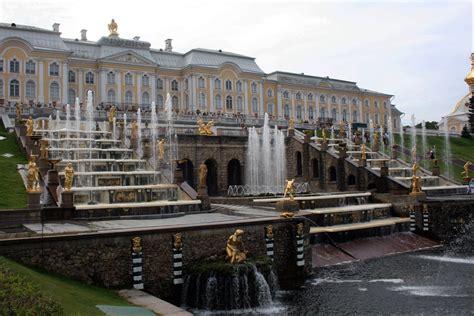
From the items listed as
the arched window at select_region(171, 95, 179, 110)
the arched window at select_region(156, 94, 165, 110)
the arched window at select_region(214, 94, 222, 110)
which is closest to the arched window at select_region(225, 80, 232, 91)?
the arched window at select_region(214, 94, 222, 110)

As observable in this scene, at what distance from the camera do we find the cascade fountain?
42.2 m

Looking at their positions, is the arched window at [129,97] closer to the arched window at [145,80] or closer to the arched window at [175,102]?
the arched window at [145,80]

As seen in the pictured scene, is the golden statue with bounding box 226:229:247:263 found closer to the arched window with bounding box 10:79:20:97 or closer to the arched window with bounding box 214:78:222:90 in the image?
the arched window with bounding box 10:79:20:97

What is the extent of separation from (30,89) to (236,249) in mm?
54624

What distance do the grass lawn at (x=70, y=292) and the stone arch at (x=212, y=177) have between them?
83.8 ft

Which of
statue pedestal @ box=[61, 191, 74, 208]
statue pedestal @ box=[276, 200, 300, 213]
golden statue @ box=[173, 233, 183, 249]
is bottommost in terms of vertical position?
golden statue @ box=[173, 233, 183, 249]

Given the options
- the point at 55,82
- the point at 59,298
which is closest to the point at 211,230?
the point at 59,298

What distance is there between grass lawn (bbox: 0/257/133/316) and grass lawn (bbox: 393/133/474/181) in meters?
42.2

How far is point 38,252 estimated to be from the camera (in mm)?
15023

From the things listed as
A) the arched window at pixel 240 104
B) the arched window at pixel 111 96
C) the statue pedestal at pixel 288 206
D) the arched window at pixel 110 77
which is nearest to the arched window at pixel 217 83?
the arched window at pixel 240 104

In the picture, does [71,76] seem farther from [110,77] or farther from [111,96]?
[111,96]

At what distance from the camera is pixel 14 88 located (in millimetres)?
61781

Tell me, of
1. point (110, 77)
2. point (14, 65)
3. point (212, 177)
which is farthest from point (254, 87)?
point (212, 177)

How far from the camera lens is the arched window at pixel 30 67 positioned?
205 feet
